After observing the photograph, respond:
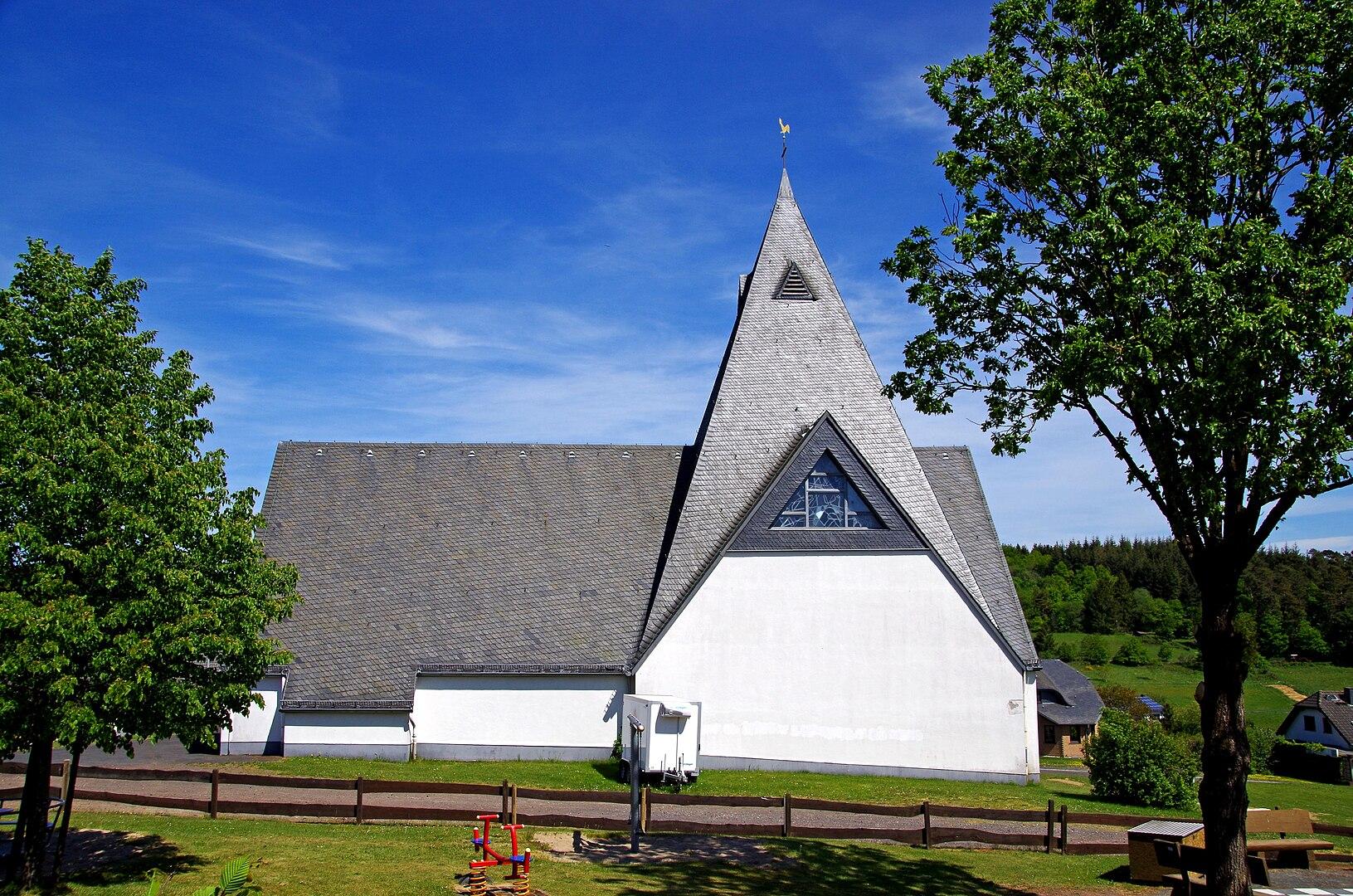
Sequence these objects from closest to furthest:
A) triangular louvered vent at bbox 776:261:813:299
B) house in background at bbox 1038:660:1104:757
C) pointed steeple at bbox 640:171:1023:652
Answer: pointed steeple at bbox 640:171:1023:652 → triangular louvered vent at bbox 776:261:813:299 → house in background at bbox 1038:660:1104:757

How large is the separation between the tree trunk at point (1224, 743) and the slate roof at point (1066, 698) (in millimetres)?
44978

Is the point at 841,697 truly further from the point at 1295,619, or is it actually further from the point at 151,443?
the point at 1295,619

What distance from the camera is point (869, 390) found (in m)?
25.6

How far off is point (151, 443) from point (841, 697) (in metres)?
16.1

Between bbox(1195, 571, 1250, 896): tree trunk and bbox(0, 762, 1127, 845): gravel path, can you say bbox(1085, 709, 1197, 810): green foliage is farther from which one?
bbox(1195, 571, 1250, 896): tree trunk

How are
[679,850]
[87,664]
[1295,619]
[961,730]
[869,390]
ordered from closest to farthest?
[87,664], [679,850], [961,730], [869,390], [1295,619]

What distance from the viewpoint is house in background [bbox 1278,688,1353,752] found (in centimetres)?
5753

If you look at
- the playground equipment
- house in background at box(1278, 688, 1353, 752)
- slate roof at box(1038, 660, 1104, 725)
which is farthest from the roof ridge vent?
house in background at box(1278, 688, 1353, 752)

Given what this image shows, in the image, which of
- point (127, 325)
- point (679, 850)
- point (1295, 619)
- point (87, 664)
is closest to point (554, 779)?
point (679, 850)

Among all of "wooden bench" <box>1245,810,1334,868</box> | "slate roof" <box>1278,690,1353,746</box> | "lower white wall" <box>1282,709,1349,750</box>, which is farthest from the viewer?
"lower white wall" <box>1282,709,1349,750</box>

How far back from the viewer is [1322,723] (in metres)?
59.7

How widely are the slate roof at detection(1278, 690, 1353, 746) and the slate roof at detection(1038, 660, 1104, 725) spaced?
15.5 metres

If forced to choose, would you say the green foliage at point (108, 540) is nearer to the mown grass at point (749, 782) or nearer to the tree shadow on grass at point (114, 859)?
the tree shadow on grass at point (114, 859)

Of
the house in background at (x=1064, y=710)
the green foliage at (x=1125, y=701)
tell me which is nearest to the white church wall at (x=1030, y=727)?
the house in background at (x=1064, y=710)
